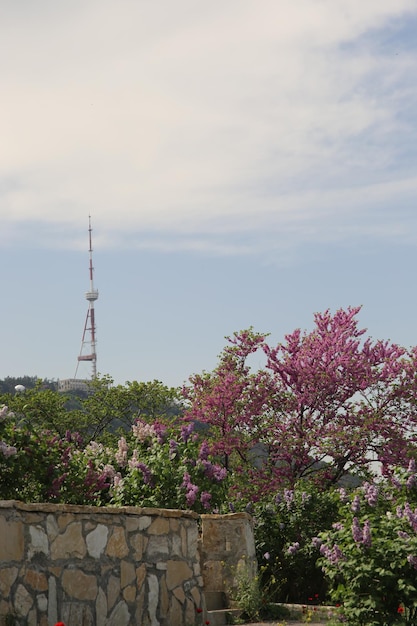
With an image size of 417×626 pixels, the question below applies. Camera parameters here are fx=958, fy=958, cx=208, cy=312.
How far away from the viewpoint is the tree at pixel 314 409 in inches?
714

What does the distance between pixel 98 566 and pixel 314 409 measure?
9.80m

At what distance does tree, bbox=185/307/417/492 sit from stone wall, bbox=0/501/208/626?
7.69 meters

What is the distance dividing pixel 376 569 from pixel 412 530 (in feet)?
2.07

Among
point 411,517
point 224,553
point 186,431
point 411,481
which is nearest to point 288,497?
point 186,431

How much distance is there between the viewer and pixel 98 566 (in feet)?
30.8

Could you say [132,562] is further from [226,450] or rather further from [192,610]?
[226,450]

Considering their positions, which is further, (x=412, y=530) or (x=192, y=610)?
(x=192, y=610)

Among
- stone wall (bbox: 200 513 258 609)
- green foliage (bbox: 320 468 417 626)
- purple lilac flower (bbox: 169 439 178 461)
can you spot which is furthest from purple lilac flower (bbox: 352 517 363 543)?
purple lilac flower (bbox: 169 439 178 461)

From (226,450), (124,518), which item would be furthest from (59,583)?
(226,450)

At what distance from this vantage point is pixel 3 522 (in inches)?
335

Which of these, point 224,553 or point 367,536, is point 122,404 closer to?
point 224,553

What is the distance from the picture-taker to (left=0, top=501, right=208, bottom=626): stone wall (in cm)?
863

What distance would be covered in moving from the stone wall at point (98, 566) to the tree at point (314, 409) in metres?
7.69

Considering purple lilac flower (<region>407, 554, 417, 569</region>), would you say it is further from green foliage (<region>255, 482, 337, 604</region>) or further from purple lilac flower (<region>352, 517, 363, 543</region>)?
green foliage (<region>255, 482, 337, 604</region>)
